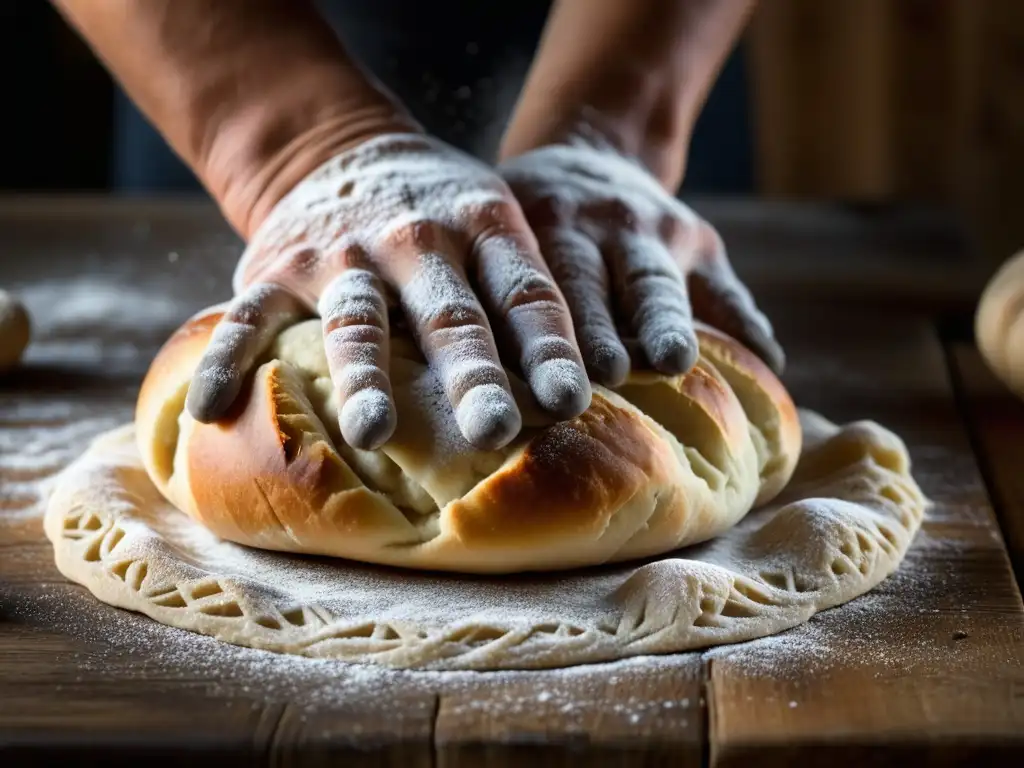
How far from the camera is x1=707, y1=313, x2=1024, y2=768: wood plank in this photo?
0.94 m

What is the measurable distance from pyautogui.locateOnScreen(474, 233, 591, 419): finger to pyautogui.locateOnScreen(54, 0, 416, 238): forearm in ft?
0.88

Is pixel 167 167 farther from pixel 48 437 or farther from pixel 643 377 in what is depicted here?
pixel 643 377

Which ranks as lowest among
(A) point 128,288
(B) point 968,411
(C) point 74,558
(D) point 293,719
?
(A) point 128,288

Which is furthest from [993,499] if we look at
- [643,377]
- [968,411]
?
[643,377]

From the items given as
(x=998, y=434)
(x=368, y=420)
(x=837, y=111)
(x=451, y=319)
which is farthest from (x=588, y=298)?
(x=837, y=111)

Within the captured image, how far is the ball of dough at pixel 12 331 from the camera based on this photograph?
73.5 inches

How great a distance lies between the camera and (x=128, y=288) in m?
2.30

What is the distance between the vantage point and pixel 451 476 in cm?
117

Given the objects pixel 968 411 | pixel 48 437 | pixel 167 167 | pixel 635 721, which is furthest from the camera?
pixel 167 167

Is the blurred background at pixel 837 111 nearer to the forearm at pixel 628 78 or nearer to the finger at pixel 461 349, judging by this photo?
the forearm at pixel 628 78

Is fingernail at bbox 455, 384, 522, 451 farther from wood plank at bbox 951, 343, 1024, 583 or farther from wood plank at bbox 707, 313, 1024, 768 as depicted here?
wood plank at bbox 951, 343, 1024, 583

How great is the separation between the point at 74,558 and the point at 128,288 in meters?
1.14

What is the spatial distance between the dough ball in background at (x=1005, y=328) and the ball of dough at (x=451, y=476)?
24.3 inches

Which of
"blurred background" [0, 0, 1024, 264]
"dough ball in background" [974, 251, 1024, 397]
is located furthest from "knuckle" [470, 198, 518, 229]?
"blurred background" [0, 0, 1024, 264]
